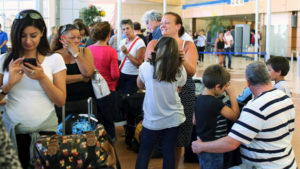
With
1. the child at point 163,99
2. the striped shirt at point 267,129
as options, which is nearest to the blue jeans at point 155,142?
the child at point 163,99

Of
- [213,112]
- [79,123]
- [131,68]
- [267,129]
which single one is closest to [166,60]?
[213,112]

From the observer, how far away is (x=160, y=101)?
2.80 metres

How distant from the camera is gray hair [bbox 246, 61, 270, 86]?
2.22 metres

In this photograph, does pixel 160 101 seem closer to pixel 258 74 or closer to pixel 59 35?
pixel 258 74

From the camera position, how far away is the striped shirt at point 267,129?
7.04 ft

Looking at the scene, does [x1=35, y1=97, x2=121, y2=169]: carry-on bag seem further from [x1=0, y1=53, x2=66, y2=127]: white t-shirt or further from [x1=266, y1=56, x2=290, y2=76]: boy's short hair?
[x1=266, y1=56, x2=290, y2=76]: boy's short hair

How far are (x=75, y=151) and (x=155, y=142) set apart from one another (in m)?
0.92

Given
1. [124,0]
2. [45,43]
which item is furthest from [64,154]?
[124,0]

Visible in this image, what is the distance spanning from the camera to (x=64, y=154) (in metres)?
2.08

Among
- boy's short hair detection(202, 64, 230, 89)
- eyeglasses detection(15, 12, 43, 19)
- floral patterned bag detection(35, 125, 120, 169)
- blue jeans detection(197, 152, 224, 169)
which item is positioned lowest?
blue jeans detection(197, 152, 224, 169)

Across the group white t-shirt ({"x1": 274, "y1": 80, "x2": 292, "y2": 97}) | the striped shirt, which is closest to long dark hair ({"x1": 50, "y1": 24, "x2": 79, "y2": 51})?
the striped shirt

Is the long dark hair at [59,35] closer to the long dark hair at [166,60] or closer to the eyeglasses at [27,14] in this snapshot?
the long dark hair at [166,60]

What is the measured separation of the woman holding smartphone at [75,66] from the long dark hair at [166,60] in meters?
0.67

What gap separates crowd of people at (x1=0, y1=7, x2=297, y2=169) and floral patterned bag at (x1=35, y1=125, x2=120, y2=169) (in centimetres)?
9
